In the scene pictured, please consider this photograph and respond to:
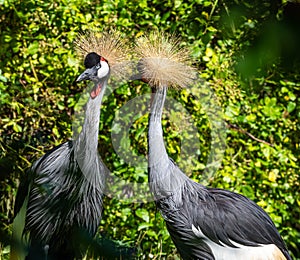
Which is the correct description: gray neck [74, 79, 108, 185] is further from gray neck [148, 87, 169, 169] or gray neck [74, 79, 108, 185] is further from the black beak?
gray neck [148, 87, 169, 169]

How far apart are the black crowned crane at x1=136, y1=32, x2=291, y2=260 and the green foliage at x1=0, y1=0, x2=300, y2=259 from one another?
84cm

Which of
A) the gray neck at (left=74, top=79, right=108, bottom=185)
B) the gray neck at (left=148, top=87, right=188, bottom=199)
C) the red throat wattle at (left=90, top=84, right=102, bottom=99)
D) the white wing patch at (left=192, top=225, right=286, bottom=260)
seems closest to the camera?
the white wing patch at (left=192, top=225, right=286, bottom=260)

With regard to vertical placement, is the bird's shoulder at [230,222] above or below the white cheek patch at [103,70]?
below

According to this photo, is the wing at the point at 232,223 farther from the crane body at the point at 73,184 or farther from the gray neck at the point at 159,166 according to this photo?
the crane body at the point at 73,184

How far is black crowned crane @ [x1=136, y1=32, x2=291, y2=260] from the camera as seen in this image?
100.0 inches

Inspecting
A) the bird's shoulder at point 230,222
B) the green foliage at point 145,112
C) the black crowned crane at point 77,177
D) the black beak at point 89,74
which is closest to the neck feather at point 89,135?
the black crowned crane at point 77,177

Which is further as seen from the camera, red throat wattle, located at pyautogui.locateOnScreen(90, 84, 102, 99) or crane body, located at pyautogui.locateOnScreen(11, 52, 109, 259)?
red throat wattle, located at pyautogui.locateOnScreen(90, 84, 102, 99)

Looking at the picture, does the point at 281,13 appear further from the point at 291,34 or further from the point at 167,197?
the point at 167,197

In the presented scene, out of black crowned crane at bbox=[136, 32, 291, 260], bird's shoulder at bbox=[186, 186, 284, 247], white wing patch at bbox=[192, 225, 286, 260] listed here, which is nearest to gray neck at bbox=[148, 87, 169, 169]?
black crowned crane at bbox=[136, 32, 291, 260]

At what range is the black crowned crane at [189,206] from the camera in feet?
8.33

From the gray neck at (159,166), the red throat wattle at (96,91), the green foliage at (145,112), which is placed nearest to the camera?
the gray neck at (159,166)

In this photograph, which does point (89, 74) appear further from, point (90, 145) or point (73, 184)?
point (73, 184)

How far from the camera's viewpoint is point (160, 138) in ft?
8.86

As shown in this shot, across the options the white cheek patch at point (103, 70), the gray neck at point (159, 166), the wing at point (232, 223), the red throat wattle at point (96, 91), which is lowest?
the wing at point (232, 223)
